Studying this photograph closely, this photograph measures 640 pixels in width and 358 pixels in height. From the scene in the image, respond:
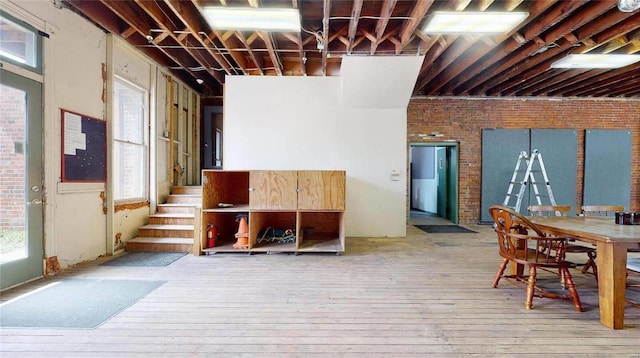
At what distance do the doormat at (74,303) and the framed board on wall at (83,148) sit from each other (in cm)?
133

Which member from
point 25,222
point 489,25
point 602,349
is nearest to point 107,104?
point 25,222

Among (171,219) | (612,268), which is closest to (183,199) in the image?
(171,219)

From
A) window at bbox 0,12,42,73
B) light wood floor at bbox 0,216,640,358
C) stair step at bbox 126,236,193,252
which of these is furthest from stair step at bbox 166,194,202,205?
window at bbox 0,12,42,73

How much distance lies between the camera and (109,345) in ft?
6.51

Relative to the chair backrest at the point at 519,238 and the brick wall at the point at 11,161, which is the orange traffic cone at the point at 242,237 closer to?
the brick wall at the point at 11,161

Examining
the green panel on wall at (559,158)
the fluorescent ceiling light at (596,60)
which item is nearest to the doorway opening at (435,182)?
the green panel on wall at (559,158)

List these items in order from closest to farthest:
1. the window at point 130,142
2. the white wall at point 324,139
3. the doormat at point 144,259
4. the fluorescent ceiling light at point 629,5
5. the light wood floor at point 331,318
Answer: the light wood floor at point 331,318 → the fluorescent ceiling light at point 629,5 → the doormat at point 144,259 → the window at point 130,142 → the white wall at point 324,139

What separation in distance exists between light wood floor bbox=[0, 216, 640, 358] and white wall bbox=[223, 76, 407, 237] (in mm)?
1824

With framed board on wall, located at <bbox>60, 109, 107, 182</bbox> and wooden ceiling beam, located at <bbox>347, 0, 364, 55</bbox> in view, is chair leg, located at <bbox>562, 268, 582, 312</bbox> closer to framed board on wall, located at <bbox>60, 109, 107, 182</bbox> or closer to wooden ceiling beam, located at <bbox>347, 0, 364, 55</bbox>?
wooden ceiling beam, located at <bbox>347, 0, 364, 55</bbox>

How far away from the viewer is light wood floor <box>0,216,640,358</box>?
1963 millimetres

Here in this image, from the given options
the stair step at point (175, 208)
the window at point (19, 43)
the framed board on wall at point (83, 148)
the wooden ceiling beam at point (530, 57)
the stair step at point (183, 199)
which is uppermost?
the wooden ceiling beam at point (530, 57)

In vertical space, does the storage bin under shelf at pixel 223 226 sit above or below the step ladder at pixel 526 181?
below

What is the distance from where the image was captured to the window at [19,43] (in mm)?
2834

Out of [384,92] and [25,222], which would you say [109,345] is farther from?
[384,92]
